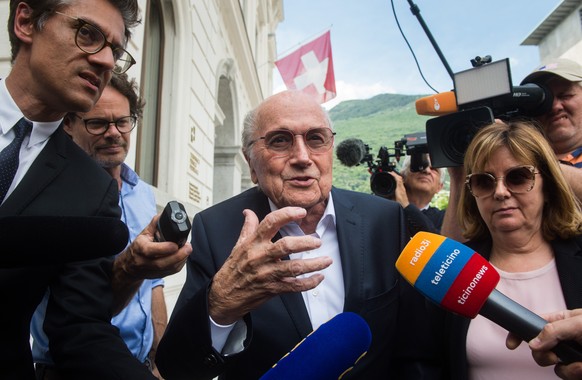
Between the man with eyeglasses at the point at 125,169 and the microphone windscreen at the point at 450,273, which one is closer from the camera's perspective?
the microphone windscreen at the point at 450,273

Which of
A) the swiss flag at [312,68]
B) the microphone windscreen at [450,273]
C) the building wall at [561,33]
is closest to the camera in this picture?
the microphone windscreen at [450,273]

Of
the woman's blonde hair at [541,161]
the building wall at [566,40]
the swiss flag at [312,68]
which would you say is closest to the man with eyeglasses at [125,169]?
the woman's blonde hair at [541,161]

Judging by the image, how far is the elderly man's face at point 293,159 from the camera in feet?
5.58

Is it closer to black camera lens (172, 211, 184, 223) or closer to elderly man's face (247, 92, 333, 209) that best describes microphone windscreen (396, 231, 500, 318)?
elderly man's face (247, 92, 333, 209)

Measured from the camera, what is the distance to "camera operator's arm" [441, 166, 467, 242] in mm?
1984

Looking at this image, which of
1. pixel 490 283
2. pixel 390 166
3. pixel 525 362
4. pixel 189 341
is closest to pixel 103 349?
pixel 189 341

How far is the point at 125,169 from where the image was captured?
2453mm

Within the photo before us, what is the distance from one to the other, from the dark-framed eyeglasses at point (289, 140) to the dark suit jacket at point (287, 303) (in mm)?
247

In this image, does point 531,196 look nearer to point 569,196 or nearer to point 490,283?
point 569,196

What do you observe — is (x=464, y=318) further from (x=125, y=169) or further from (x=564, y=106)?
(x=125, y=169)

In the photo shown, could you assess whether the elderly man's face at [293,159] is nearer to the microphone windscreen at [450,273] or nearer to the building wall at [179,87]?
the microphone windscreen at [450,273]

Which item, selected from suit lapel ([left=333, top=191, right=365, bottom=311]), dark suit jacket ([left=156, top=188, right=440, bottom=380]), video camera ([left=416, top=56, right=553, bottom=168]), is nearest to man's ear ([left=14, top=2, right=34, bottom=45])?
dark suit jacket ([left=156, top=188, right=440, bottom=380])

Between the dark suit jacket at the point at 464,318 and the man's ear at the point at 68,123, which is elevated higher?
the man's ear at the point at 68,123

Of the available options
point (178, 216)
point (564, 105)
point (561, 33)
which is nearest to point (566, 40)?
point (561, 33)
